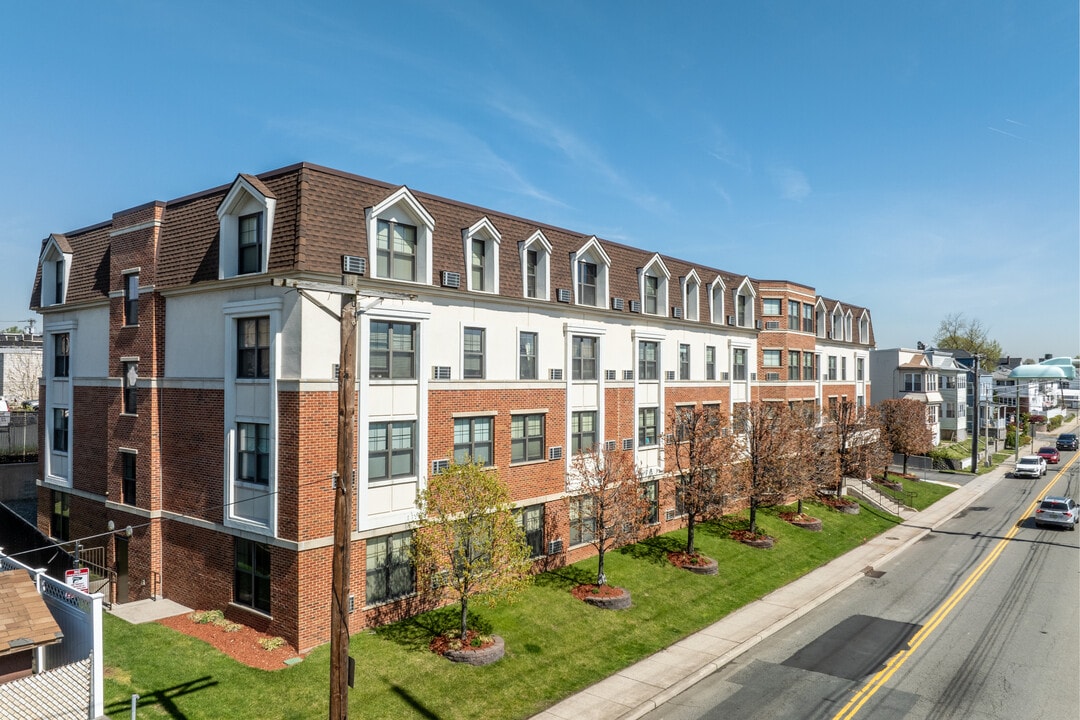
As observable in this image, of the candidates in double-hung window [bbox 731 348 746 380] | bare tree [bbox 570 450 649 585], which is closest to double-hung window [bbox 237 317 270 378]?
bare tree [bbox 570 450 649 585]

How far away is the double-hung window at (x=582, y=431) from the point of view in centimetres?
2648

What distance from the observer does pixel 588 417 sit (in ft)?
89.7

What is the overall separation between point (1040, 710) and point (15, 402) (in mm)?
94598

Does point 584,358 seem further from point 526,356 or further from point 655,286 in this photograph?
point 655,286

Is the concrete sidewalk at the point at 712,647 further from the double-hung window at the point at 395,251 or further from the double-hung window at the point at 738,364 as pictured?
the double-hung window at the point at 395,251

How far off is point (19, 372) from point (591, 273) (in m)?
84.8

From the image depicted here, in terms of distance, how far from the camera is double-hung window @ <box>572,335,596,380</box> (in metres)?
26.7

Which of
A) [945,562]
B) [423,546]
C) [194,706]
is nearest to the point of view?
[194,706]

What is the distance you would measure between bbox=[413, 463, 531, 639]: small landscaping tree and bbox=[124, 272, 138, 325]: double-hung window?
44.3 ft

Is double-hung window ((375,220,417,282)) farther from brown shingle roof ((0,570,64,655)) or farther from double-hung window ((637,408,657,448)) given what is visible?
double-hung window ((637,408,657,448))

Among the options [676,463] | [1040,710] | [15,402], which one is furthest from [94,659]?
[15,402]

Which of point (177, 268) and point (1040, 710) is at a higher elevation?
point (177, 268)

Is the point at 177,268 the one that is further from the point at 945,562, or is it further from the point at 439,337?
the point at 945,562

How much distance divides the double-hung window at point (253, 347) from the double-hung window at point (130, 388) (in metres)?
6.06
